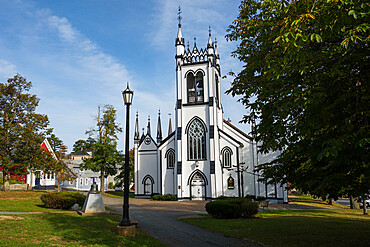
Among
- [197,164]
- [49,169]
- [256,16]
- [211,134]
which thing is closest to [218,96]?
[211,134]

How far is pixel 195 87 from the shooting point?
39156 millimetres

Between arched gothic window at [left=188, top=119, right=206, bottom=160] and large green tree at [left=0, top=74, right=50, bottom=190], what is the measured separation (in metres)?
18.0

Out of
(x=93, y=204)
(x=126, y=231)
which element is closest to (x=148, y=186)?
(x=93, y=204)

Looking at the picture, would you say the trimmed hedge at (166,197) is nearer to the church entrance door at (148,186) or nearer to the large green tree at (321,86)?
the church entrance door at (148,186)

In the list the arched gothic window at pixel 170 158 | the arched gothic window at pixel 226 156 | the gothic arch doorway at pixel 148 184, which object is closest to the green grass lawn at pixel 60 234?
the arched gothic window at pixel 226 156

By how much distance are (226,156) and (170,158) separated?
27.0 feet

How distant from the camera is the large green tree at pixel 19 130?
24219 millimetres

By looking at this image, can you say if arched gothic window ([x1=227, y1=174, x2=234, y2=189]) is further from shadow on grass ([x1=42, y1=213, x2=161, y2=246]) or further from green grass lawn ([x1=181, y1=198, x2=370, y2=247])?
shadow on grass ([x1=42, y1=213, x2=161, y2=246])

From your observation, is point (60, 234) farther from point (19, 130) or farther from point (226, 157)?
point (226, 157)

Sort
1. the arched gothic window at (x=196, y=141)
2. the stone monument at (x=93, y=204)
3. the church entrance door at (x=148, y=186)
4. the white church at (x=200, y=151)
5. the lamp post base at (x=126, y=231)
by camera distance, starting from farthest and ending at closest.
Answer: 1. the church entrance door at (x=148, y=186)
2. the arched gothic window at (x=196, y=141)
3. the white church at (x=200, y=151)
4. the stone monument at (x=93, y=204)
5. the lamp post base at (x=126, y=231)

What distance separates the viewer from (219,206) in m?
16.7

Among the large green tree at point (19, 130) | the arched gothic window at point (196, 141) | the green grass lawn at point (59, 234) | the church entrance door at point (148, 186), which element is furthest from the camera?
the church entrance door at point (148, 186)

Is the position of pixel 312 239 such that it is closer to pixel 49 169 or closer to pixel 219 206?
pixel 219 206

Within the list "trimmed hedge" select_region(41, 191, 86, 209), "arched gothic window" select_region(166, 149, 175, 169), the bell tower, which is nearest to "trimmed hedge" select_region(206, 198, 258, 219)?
"trimmed hedge" select_region(41, 191, 86, 209)
